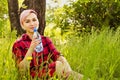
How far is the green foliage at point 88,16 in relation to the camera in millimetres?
9711

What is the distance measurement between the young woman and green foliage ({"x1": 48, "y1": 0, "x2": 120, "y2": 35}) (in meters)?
5.20

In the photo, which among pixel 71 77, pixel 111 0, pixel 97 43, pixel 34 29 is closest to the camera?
pixel 71 77

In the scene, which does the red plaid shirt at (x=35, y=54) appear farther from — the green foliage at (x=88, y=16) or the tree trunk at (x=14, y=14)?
the green foliage at (x=88, y=16)

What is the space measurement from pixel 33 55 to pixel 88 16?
19.9ft

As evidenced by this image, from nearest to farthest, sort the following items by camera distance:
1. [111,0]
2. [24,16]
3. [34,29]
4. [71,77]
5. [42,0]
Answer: [71,77]
[34,29]
[24,16]
[42,0]
[111,0]

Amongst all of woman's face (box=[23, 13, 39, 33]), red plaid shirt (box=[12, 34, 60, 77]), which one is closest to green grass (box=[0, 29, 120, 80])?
red plaid shirt (box=[12, 34, 60, 77])

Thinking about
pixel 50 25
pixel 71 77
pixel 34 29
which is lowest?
pixel 50 25

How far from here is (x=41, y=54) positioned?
405 cm

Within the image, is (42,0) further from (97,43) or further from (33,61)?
(33,61)

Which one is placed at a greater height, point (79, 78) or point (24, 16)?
point (24, 16)

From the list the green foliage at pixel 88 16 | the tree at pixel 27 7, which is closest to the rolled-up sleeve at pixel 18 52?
the tree at pixel 27 7

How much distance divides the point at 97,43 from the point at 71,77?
5.94 feet

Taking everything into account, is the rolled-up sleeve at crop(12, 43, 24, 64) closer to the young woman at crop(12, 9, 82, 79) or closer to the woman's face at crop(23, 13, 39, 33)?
the young woman at crop(12, 9, 82, 79)

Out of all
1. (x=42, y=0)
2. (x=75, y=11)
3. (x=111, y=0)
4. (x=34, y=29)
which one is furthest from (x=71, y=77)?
(x=75, y=11)
